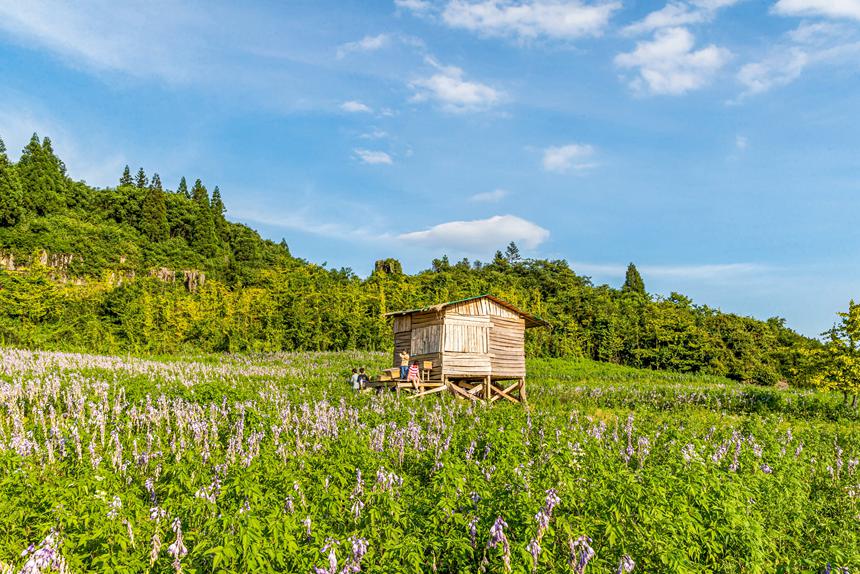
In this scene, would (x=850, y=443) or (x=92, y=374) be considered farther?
(x=92, y=374)

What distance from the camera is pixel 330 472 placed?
8492mm

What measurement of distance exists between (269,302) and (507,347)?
110 feet

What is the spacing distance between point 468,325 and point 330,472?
1825 centimetres

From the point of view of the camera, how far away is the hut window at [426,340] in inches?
1013

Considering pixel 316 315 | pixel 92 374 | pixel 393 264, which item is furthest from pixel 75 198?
pixel 92 374

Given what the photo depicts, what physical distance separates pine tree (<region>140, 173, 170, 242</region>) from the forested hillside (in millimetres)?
3332

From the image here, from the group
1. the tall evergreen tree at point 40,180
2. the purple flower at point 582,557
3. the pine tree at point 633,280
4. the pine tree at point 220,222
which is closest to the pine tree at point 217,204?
the pine tree at point 220,222

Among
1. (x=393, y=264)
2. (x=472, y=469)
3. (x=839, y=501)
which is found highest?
(x=393, y=264)

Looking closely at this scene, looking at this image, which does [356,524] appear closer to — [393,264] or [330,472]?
[330,472]

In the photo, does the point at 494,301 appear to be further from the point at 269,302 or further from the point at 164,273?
the point at 164,273

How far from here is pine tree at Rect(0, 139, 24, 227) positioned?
80062mm

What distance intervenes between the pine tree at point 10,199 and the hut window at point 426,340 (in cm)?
8338

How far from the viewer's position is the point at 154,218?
99375mm

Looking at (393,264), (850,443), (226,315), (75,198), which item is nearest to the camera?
(850,443)
